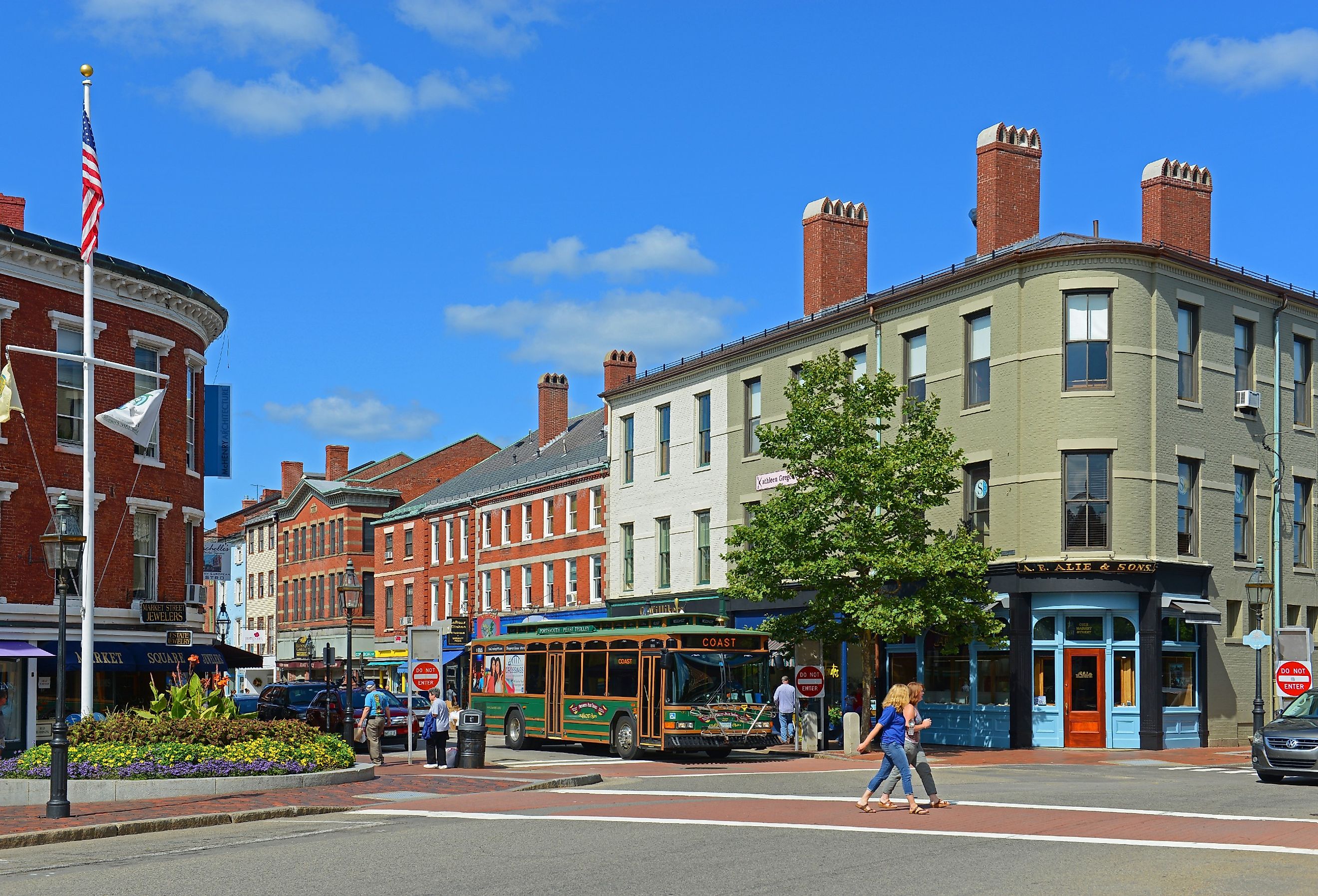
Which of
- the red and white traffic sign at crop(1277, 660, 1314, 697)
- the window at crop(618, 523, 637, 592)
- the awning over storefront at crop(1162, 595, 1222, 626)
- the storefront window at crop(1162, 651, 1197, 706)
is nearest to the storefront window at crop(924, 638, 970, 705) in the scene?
the storefront window at crop(1162, 651, 1197, 706)

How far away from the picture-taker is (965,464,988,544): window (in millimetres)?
36750

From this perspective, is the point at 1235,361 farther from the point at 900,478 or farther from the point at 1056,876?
the point at 1056,876

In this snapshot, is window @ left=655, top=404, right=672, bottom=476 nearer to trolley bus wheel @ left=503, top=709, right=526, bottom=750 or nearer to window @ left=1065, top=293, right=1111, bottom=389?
trolley bus wheel @ left=503, top=709, right=526, bottom=750

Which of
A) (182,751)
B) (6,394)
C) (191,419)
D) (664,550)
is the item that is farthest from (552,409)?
(182,751)

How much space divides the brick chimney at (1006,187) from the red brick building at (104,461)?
65.6ft

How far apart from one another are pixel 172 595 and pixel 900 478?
18.0m

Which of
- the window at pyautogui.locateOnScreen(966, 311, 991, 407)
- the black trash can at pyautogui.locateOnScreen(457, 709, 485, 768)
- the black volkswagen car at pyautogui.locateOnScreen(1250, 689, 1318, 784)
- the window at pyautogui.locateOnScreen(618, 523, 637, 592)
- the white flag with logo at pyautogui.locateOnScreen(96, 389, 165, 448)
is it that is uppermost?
the window at pyautogui.locateOnScreen(966, 311, 991, 407)

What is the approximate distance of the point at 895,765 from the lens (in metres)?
18.5

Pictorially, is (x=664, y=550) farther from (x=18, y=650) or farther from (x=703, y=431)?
(x=18, y=650)

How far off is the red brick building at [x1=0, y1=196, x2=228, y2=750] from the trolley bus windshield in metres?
12.1

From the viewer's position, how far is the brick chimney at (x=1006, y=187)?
39.4 meters

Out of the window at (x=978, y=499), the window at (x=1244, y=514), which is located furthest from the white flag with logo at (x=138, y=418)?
the window at (x=1244, y=514)

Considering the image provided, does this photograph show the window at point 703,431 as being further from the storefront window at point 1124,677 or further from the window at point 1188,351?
the storefront window at point 1124,677

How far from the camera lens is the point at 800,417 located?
34312 mm
